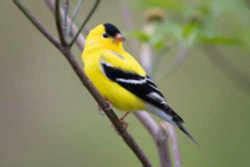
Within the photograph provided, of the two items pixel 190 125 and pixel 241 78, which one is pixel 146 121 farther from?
pixel 190 125

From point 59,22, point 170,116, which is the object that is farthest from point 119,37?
point 59,22

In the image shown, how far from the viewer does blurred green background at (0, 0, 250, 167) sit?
6426mm

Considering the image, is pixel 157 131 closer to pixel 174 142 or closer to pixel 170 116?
pixel 174 142

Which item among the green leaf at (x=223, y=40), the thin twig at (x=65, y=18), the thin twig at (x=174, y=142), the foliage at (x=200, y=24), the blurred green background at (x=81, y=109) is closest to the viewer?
the thin twig at (x=65, y=18)

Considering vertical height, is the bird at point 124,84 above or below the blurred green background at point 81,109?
above

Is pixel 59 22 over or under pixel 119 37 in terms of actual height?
over

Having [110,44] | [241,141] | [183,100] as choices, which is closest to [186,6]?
[110,44]

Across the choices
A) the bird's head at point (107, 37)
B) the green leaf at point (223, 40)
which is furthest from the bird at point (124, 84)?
the green leaf at point (223, 40)

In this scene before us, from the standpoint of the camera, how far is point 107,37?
448cm

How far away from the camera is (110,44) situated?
446 centimetres

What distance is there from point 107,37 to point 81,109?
2.83 meters

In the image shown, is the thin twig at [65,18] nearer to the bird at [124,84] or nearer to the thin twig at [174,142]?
the thin twig at [174,142]

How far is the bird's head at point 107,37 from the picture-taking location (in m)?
4.44

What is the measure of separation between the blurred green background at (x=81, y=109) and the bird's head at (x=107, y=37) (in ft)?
5.85
